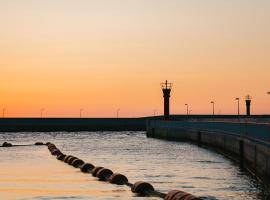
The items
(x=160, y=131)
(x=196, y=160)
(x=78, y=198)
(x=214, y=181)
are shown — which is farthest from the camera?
(x=160, y=131)

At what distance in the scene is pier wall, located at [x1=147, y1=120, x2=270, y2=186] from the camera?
49219mm

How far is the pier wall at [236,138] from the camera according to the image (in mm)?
49219

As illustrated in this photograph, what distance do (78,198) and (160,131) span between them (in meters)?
111

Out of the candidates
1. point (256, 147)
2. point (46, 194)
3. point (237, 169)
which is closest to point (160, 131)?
point (237, 169)

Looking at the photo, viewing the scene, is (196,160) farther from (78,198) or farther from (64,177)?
(78,198)

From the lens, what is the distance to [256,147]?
2032 inches

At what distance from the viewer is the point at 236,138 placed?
6912cm

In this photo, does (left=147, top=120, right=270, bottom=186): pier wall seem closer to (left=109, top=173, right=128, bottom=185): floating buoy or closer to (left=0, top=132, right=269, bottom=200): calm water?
(left=0, top=132, right=269, bottom=200): calm water

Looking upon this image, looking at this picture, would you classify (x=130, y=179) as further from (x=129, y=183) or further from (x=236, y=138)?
(x=236, y=138)

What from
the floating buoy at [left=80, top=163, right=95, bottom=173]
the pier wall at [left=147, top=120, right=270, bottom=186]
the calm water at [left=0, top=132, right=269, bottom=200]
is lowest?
the calm water at [left=0, top=132, right=269, bottom=200]

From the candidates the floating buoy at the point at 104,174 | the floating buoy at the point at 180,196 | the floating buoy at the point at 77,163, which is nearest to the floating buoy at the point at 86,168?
the floating buoy at the point at 77,163

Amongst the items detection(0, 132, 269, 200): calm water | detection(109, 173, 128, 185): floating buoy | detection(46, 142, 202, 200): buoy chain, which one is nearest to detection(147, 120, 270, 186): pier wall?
detection(0, 132, 269, 200): calm water

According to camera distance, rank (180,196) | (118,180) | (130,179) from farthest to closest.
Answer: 1. (130,179)
2. (118,180)
3. (180,196)

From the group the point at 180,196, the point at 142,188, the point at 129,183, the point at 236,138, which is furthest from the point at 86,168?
the point at 180,196
